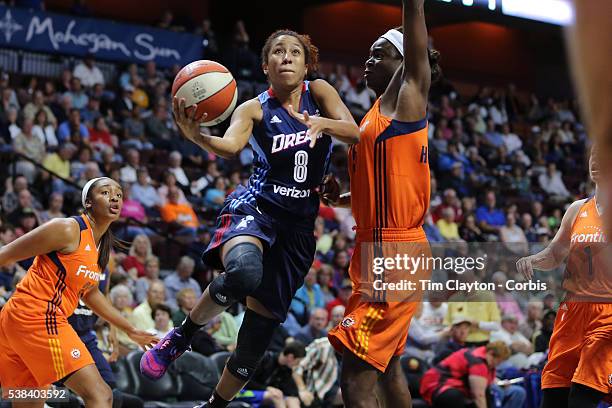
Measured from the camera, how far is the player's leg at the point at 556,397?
4895mm

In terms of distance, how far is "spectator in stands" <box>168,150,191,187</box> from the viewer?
12961 millimetres

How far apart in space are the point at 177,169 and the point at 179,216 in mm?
1192

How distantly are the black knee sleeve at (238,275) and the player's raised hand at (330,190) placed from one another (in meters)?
0.65

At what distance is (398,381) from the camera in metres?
4.46

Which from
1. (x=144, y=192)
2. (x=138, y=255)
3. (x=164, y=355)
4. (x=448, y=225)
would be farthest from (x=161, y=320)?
(x=448, y=225)

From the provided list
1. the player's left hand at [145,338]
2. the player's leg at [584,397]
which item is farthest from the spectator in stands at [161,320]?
the player's leg at [584,397]

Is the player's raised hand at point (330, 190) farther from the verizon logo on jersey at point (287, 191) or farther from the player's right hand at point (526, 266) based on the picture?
the player's right hand at point (526, 266)

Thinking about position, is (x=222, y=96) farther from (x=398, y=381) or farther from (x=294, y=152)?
(x=398, y=381)

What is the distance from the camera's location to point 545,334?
1011 cm

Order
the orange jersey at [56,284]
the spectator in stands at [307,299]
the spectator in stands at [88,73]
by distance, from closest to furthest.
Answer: the orange jersey at [56,284], the spectator in stands at [307,299], the spectator in stands at [88,73]

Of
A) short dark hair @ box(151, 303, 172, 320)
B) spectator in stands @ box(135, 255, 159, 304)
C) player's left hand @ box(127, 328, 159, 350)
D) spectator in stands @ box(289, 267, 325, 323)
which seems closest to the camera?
player's left hand @ box(127, 328, 159, 350)

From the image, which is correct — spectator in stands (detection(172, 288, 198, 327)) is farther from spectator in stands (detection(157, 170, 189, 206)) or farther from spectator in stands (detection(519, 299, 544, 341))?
spectator in stands (detection(519, 299, 544, 341))

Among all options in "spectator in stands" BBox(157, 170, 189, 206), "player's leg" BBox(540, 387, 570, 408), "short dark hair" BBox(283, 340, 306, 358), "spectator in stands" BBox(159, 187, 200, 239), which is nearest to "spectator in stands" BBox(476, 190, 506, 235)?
"spectator in stands" BBox(159, 187, 200, 239)

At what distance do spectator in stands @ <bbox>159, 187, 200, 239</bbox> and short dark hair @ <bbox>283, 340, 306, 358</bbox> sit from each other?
3.35 m
